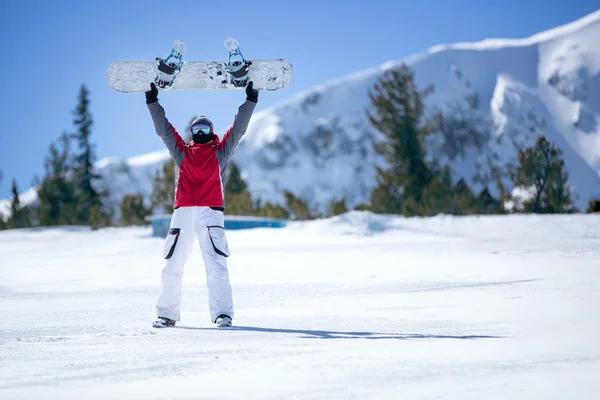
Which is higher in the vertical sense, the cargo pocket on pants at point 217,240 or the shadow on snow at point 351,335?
the cargo pocket on pants at point 217,240

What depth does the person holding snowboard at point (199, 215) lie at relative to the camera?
4.81 m

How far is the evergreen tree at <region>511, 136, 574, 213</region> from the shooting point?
1988cm

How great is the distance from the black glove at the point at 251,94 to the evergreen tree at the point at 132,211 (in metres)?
19.6

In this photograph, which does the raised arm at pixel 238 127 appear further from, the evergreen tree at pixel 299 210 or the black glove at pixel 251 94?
the evergreen tree at pixel 299 210

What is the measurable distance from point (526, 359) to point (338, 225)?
12.0m

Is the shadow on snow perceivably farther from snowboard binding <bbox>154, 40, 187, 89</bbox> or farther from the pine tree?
the pine tree

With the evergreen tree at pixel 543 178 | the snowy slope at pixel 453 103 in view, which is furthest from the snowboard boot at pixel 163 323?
the snowy slope at pixel 453 103

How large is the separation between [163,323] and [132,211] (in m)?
21.1

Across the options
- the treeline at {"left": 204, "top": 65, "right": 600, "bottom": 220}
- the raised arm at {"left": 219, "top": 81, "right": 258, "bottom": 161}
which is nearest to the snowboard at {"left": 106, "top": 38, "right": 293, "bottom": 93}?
the raised arm at {"left": 219, "top": 81, "right": 258, "bottom": 161}

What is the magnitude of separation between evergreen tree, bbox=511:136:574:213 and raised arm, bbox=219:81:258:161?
642 inches

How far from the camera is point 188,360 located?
10.9ft

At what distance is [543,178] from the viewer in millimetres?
20234

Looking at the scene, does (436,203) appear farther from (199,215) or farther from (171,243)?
(171,243)

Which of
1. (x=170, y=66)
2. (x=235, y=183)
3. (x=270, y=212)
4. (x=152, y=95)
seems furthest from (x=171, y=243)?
(x=235, y=183)
